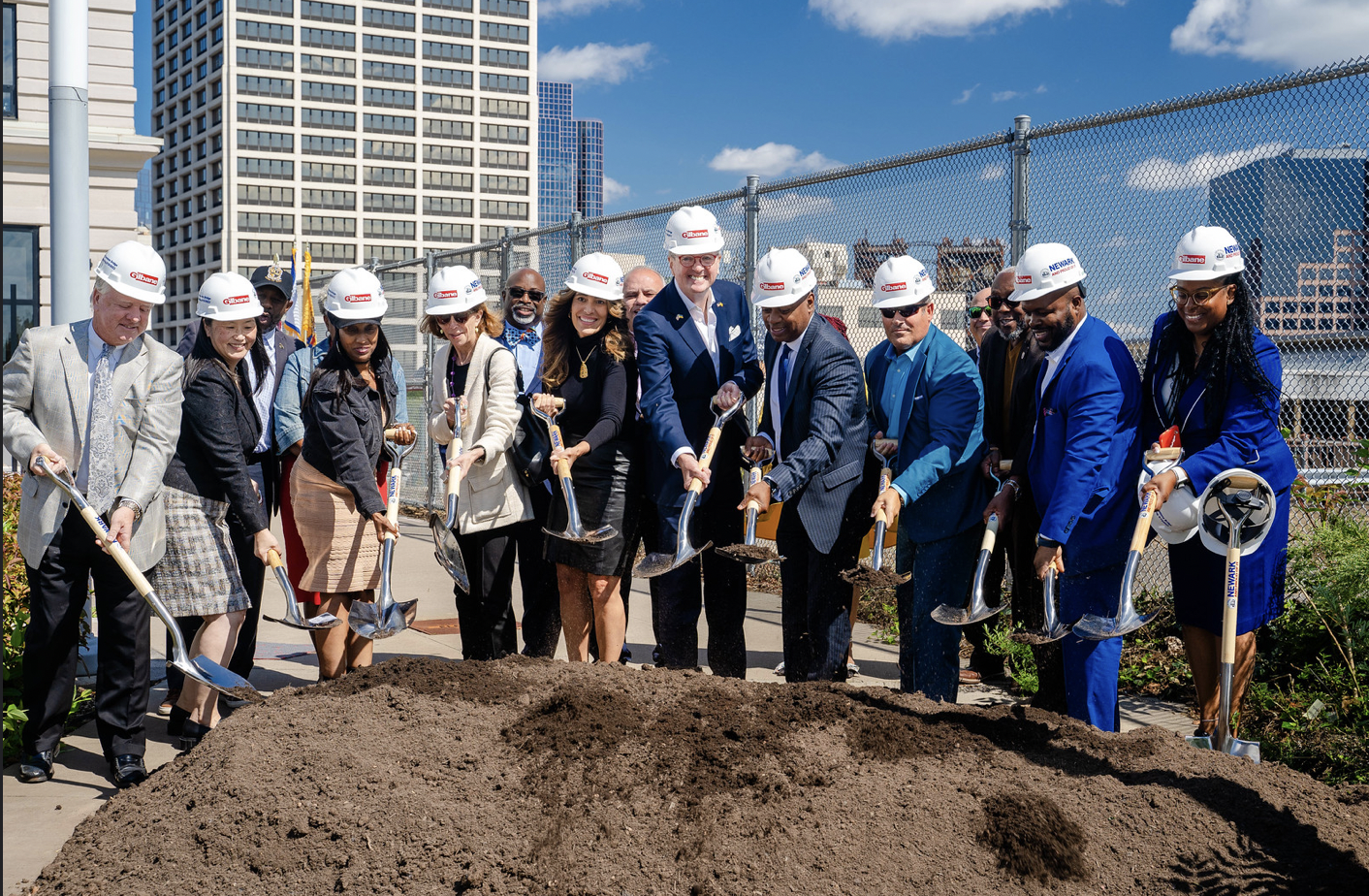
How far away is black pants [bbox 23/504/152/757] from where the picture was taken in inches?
163

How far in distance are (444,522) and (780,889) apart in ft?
8.69

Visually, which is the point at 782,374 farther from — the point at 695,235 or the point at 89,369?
the point at 89,369

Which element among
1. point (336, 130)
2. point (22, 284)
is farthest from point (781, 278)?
point (336, 130)

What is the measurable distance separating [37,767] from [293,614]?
3.38ft

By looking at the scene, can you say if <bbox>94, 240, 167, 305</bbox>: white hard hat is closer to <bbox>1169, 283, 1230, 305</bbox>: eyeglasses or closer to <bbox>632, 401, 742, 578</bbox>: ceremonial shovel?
<bbox>632, 401, 742, 578</bbox>: ceremonial shovel

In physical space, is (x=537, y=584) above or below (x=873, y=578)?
below

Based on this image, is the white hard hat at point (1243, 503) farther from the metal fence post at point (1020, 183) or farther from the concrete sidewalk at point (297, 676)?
the metal fence post at point (1020, 183)

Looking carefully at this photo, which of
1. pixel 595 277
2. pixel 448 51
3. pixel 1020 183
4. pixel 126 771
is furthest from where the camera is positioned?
pixel 448 51

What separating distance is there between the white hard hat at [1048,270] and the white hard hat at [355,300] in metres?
2.53

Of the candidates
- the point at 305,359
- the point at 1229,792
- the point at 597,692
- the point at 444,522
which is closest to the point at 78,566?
the point at 444,522

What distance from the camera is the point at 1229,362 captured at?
3678 millimetres

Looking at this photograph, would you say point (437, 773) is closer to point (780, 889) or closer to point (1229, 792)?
point (780, 889)

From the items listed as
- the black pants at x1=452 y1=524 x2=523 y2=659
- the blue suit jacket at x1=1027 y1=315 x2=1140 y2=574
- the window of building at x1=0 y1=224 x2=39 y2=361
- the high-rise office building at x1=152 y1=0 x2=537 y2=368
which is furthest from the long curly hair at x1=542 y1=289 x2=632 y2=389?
the high-rise office building at x1=152 y1=0 x2=537 y2=368

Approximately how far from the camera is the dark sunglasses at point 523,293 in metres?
6.14
